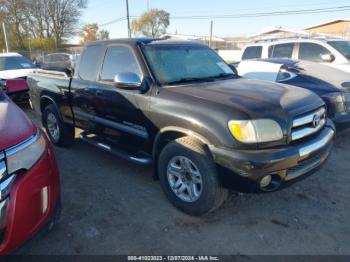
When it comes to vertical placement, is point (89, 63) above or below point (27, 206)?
above

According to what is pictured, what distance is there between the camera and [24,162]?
2.11 metres

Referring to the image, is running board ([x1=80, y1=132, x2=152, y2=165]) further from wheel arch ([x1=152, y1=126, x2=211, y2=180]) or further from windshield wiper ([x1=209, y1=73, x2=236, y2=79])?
windshield wiper ([x1=209, y1=73, x2=236, y2=79])

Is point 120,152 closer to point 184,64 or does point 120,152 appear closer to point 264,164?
point 184,64

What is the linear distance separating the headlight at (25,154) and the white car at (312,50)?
6.50m

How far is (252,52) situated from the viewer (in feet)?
28.6

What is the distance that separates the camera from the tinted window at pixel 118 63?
11.7 ft

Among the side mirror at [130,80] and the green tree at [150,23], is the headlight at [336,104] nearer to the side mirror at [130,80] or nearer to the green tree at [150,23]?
the side mirror at [130,80]

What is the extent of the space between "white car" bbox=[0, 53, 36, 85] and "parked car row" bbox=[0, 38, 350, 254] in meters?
5.66

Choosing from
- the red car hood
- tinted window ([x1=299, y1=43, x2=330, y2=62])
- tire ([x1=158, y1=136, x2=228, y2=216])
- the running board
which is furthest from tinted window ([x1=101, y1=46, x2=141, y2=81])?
tinted window ([x1=299, y1=43, x2=330, y2=62])

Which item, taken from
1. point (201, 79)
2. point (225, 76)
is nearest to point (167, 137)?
point (201, 79)

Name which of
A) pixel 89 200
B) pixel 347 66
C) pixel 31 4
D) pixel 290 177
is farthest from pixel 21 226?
pixel 31 4

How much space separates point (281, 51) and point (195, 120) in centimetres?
620

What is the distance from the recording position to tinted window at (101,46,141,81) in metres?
3.57

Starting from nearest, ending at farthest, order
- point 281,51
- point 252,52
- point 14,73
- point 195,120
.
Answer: point 195,120, point 281,51, point 252,52, point 14,73
